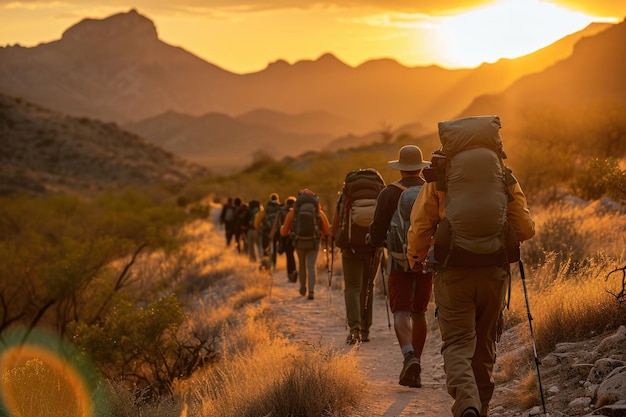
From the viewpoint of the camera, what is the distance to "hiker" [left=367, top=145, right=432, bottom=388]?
6789 millimetres

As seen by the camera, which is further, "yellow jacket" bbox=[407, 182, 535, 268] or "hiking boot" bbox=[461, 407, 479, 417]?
"yellow jacket" bbox=[407, 182, 535, 268]

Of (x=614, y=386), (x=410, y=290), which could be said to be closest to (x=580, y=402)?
(x=614, y=386)

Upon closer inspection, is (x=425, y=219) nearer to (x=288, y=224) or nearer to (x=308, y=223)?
(x=308, y=223)

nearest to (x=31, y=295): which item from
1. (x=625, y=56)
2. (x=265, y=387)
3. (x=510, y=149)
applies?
(x=265, y=387)

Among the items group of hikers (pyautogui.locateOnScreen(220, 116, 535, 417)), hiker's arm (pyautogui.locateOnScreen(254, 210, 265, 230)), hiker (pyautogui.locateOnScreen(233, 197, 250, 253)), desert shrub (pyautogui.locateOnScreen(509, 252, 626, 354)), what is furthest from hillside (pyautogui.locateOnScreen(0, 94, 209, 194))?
group of hikers (pyautogui.locateOnScreen(220, 116, 535, 417))

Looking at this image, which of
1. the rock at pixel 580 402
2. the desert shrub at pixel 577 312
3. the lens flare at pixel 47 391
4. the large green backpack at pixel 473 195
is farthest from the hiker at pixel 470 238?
the lens flare at pixel 47 391

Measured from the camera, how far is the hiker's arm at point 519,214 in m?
5.06

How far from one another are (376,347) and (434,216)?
4.61 m

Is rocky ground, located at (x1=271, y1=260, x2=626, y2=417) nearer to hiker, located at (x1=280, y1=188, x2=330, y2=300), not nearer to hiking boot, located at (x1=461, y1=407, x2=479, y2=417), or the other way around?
hiking boot, located at (x1=461, y1=407, x2=479, y2=417)

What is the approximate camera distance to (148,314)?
986 cm

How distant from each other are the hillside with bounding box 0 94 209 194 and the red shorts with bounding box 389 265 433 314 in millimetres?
56882

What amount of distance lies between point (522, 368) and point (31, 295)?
16.0m

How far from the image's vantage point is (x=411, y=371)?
22.1ft

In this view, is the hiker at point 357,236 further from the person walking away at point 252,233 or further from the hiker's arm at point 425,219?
the person walking away at point 252,233
